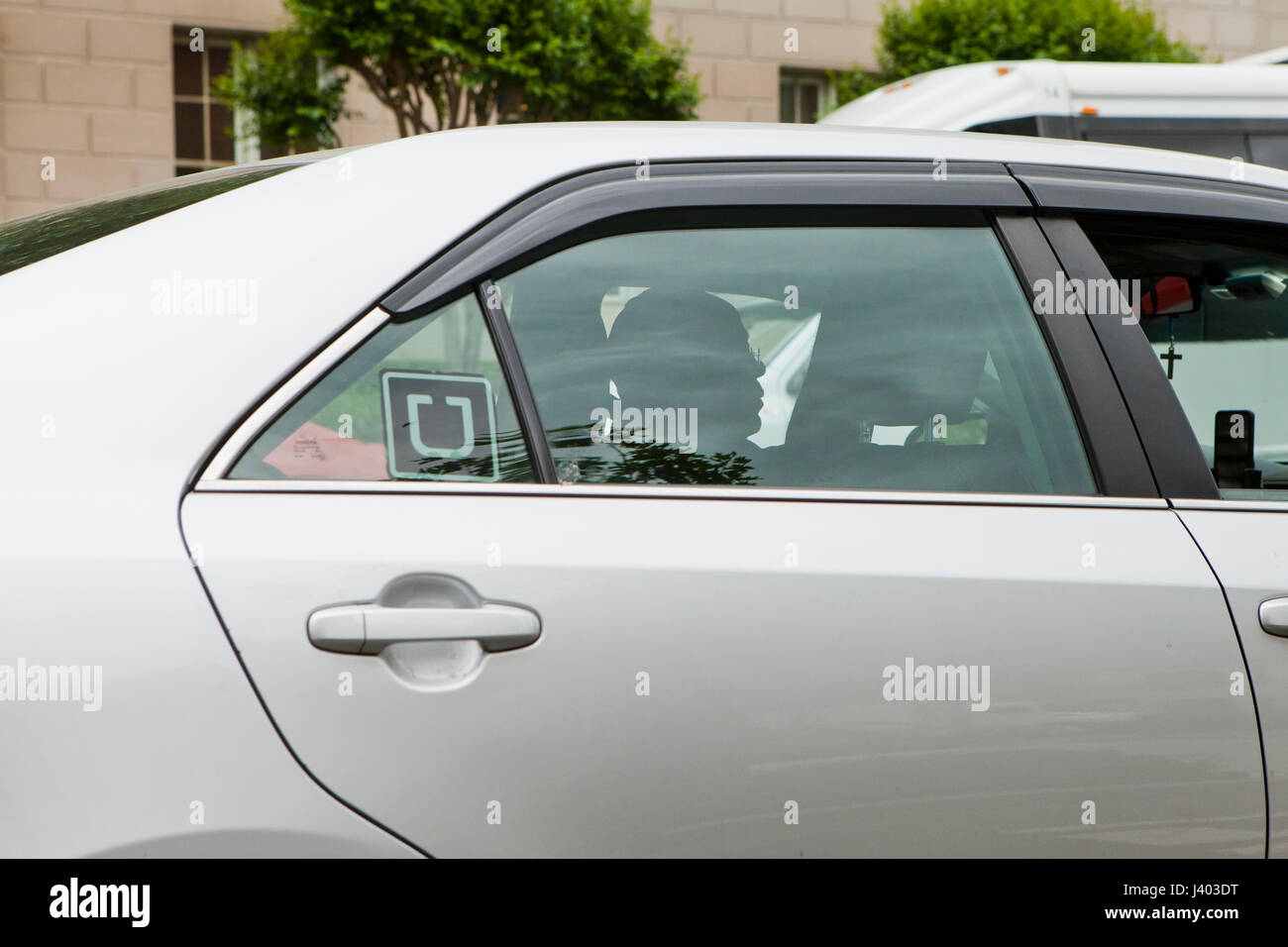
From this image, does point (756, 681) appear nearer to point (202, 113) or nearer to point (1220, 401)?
point (1220, 401)

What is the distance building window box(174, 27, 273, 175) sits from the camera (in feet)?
45.9

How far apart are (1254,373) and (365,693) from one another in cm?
209

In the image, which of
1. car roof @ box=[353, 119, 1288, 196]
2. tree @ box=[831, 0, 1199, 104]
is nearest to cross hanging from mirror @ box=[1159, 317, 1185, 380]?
car roof @ box=[353, 119, 1288, 196]

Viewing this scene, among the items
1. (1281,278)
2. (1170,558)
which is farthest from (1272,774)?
(1281,278)

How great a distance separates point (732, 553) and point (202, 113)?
13.8m

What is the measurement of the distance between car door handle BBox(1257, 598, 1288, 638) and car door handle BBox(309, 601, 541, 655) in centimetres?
94

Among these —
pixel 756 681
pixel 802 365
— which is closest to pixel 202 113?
pixel 802 365

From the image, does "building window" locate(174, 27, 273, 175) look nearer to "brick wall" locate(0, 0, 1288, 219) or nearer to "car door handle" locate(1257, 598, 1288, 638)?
"brick wall" locate(0, 0, 1288, 219)

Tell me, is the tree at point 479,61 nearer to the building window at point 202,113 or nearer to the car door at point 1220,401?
the building window at point 202,113

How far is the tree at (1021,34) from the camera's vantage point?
13461mm

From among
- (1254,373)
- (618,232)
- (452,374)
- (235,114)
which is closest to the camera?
(452,374)

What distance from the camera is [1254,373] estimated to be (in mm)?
2799
